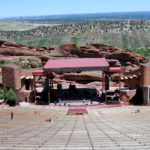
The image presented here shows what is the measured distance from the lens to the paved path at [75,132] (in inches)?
635

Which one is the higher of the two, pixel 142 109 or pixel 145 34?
pixel 145 34

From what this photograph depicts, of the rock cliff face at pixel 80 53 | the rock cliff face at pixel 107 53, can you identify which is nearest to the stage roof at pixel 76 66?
the rock cliff face at pixel 80 53

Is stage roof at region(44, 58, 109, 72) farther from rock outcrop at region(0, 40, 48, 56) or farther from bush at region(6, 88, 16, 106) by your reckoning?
rock outcrop at region(0, 40, 48, 56)

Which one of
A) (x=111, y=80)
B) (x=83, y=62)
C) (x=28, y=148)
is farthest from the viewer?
(x=111, y=80)

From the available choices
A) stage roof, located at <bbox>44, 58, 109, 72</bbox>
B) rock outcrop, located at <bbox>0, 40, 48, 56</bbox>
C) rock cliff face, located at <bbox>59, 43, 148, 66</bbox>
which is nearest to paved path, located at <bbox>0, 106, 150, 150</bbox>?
stage roof, located at <bbox>44, 58, 109, 72</bbox>

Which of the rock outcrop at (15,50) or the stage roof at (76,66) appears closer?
the stage roof at (76,66)

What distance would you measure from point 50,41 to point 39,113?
222 feet

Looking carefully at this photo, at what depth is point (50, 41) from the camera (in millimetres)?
101688

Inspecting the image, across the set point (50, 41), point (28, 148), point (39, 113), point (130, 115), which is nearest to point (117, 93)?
Result: point (130, 115)

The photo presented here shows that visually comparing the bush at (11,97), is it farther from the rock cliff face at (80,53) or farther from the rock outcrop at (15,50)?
the rock outcrop at (15,50)

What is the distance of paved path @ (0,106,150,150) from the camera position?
1614 centimetres

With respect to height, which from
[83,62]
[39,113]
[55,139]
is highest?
[83,62]

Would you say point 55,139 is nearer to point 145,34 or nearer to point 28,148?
point 28,148

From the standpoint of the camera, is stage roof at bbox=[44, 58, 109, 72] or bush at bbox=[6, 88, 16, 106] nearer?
bush at bbox=[6, 88, 16, 106]
